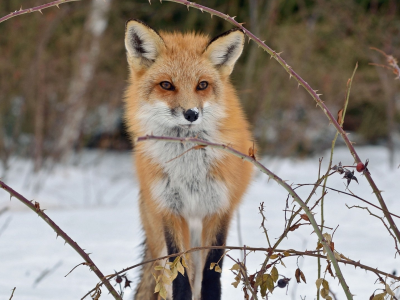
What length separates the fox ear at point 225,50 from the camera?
97.9 inches

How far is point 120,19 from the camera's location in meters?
9.29

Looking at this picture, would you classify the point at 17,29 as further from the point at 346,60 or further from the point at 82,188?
the point at 346,60

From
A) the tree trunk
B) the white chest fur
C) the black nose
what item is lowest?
the white chest fur

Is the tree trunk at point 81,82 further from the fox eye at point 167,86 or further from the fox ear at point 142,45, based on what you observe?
the fox eye at point 167,86

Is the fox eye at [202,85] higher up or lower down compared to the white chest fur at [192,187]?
higher up

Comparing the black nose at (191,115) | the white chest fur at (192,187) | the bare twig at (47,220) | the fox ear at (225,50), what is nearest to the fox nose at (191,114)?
the black nose at (191,115)

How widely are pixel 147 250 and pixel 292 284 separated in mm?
870

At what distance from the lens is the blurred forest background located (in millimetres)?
7609

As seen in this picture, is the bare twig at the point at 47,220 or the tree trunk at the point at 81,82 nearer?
the bare twig at the point at 47,220

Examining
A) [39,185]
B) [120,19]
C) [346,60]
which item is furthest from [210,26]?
[39,185]

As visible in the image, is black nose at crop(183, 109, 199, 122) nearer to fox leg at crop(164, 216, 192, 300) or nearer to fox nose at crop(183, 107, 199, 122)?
fox nose at crop(183, 107, 199, 122)

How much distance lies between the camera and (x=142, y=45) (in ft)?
8.77

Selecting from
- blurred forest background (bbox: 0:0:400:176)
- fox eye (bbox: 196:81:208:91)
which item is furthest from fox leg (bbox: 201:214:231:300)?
blurred forest background (bbox: 0:0:400:176)

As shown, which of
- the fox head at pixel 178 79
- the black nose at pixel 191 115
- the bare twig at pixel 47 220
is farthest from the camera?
the fox head at pixel 178 79
